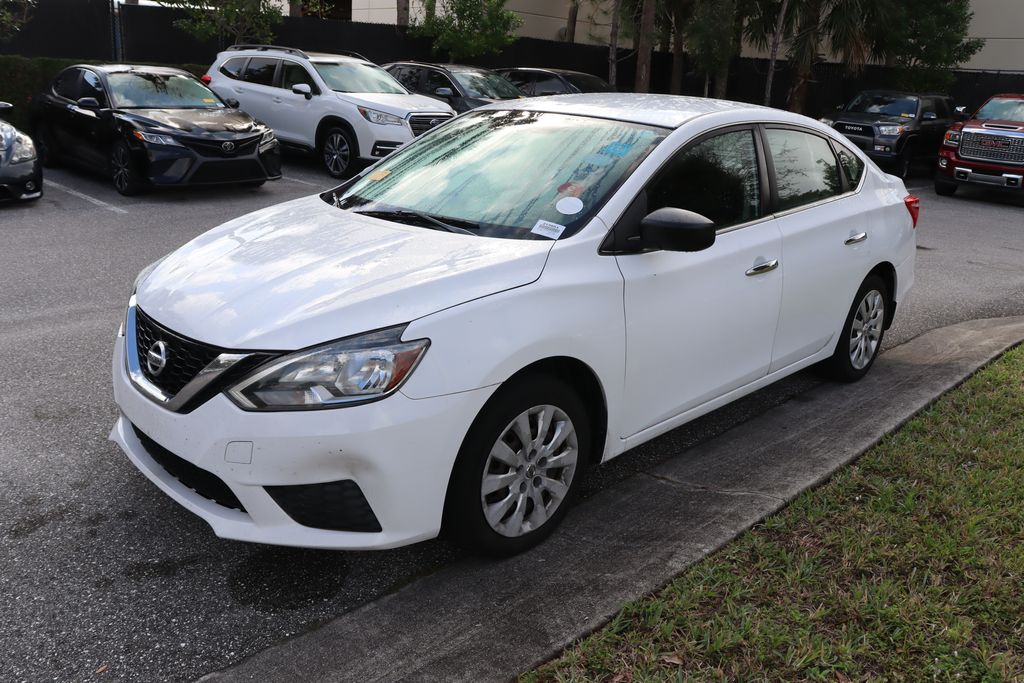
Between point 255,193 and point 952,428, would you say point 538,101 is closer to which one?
point 952,428

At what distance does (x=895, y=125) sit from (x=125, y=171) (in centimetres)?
1377

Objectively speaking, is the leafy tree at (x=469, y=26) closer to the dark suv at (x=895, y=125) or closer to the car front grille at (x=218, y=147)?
the dark suv at (x=895, y=125)

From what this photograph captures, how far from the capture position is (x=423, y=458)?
2932 mm

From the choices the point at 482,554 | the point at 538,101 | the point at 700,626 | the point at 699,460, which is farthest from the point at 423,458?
the point at 538,101

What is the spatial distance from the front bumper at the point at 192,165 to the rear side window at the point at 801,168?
758 centimetres

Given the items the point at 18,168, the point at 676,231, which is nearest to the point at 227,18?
the point at 18,168

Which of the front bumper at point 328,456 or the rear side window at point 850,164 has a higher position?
the rear side window at point 850,164

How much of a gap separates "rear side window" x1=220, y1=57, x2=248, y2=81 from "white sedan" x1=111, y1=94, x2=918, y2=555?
10.5 m

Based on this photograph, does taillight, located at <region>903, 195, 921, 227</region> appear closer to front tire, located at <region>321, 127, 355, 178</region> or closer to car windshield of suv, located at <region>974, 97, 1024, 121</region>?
front tire, located at <region>321, 127, 355, 178</region>

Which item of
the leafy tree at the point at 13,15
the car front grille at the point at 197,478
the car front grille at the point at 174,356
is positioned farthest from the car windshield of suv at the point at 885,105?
the car front grille at the point at 197,478

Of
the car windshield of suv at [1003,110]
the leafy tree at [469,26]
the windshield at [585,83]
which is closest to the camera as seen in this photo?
the car windshield of suv at [1003,110]

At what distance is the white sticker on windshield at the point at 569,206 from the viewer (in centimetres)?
362

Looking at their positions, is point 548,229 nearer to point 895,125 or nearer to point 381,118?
point 381,118

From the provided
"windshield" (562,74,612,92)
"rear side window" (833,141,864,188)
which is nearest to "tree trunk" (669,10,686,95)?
"windshield" (562,74,612,92)
